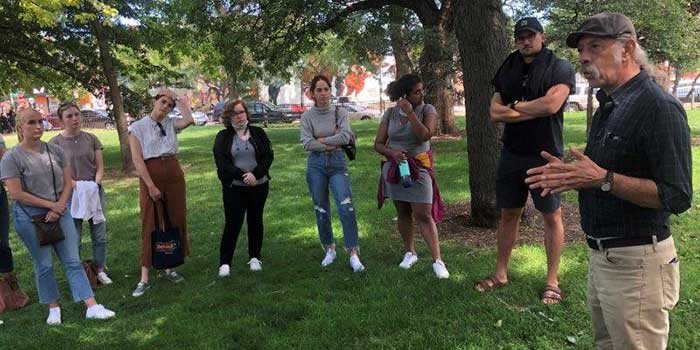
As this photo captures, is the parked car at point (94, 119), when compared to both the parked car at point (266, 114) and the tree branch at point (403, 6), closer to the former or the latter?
the parked car at point (266, 114)

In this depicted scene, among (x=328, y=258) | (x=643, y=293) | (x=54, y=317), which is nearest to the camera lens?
(x=643, y=293)

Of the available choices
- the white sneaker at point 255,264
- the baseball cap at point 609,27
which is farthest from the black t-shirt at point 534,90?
the white sneaker at point 255,264

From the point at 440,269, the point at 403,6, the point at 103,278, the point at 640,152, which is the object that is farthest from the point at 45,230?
the point at 403,6

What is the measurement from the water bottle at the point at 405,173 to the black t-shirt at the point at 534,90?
887 millimetres

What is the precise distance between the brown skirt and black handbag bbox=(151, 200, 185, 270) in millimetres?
87

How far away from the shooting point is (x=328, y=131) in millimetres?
4859

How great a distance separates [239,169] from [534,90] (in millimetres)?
2619

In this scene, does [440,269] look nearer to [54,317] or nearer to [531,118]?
[531,118]

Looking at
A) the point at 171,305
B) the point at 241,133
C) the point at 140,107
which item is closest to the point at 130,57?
the point at 140,107

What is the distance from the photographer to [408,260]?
475 cm

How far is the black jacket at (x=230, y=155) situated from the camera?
4801mm

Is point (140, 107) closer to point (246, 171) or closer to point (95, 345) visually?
point (246, 171)

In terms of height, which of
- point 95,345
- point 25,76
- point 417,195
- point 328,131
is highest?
point 25,76

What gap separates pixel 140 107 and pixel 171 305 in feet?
31.0
